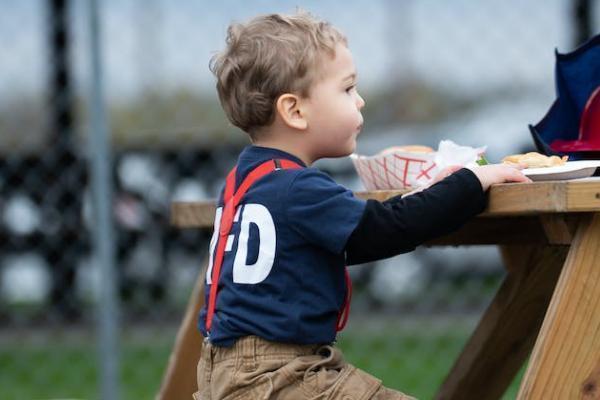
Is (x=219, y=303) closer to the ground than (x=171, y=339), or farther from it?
farther from it

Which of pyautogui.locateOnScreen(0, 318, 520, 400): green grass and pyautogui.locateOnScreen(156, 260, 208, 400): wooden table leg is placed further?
pyautogui.locateOnScreen(0, 318, 520, 400): green grass

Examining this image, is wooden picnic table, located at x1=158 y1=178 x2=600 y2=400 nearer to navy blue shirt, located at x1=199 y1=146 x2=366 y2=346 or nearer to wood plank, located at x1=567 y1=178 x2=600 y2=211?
wood plank, located at x1=567 y1=178 x2=600 y2=211

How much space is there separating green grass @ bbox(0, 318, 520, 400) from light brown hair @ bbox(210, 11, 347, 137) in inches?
116

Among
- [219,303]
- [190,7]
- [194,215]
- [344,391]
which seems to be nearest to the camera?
[344,391]

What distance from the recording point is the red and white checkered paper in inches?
88.4

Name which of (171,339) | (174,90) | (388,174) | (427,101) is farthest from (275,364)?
(427,101)

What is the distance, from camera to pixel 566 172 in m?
1.97

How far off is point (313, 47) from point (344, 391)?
604 mm

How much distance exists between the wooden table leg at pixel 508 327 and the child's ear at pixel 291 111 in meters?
0.67

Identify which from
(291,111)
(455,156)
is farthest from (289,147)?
(455,156)

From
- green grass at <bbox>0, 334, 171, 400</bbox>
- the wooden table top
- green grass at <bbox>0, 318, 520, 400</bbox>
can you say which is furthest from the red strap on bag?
green grass at <bbox>0, 318, 520, 400</bbox>

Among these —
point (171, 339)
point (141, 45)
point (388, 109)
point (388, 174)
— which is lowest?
point (171, 339)

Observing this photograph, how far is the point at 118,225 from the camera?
626 cm

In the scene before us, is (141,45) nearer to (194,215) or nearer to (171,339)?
(171,339)
